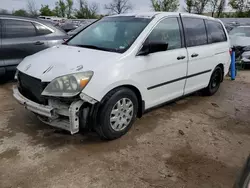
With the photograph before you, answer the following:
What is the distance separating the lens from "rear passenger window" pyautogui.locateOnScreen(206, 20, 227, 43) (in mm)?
4633

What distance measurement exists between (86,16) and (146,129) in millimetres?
51918

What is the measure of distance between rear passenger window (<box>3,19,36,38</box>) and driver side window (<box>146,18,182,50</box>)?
3.30 metres

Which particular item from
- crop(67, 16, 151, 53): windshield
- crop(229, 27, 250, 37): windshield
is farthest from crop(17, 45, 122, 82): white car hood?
crop(229, 27, 250, 37): windshield

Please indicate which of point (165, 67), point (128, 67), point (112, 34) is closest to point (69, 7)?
point (112, 34)

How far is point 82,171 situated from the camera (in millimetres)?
2531

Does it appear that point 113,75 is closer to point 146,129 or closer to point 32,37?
point 146,129

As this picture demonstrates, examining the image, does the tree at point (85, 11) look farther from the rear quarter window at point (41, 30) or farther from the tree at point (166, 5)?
the rear quarter window at point (41, 30)

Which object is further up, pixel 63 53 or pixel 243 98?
pixel 63 53

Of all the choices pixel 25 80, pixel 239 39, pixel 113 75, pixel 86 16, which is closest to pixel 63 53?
pixel 25 80

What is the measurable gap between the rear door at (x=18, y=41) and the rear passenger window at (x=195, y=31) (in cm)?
328

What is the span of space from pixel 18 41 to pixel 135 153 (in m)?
3.92

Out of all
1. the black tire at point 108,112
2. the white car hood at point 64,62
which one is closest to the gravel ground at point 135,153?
the black tire at point 108,112

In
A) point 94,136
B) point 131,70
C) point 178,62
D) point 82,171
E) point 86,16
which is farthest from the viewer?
point 86,16

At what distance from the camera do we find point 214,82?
5.14 metres
